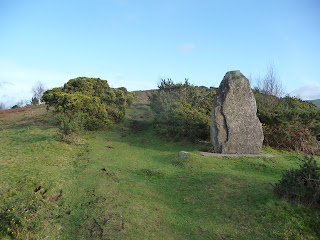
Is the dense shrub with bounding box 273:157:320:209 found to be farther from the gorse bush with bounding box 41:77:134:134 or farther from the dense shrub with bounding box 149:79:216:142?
the gorse bush with bounding box 41:77:134:134

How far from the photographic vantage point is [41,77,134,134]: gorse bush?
14.9m

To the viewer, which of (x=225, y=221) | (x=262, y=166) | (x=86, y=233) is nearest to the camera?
(x=86, y=233)

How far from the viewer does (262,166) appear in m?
10.1

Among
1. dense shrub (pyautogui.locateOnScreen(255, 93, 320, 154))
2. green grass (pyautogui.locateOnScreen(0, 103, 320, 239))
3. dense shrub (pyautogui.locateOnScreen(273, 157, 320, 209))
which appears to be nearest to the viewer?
green grass (pyautogui.locateOnScreen(0, 103, 320, 239))

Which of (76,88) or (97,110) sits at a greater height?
(76,88)

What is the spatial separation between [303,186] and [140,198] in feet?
14.2

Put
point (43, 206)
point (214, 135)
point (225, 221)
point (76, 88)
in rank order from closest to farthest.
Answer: point (225, 221), point (43, 206), point (214, 135), point (76, 88)

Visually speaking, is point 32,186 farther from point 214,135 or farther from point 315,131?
point 315,131

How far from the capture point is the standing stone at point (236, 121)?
1248 cm

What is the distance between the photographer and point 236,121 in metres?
12.6

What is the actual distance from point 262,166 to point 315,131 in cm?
694

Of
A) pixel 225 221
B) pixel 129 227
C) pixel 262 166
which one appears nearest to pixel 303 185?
pixel 225 221

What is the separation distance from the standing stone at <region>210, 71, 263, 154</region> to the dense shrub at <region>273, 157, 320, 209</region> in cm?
654

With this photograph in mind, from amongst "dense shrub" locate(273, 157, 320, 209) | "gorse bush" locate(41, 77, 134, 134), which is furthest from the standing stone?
"gorse bush" locate(41, 77, 134, 134)
